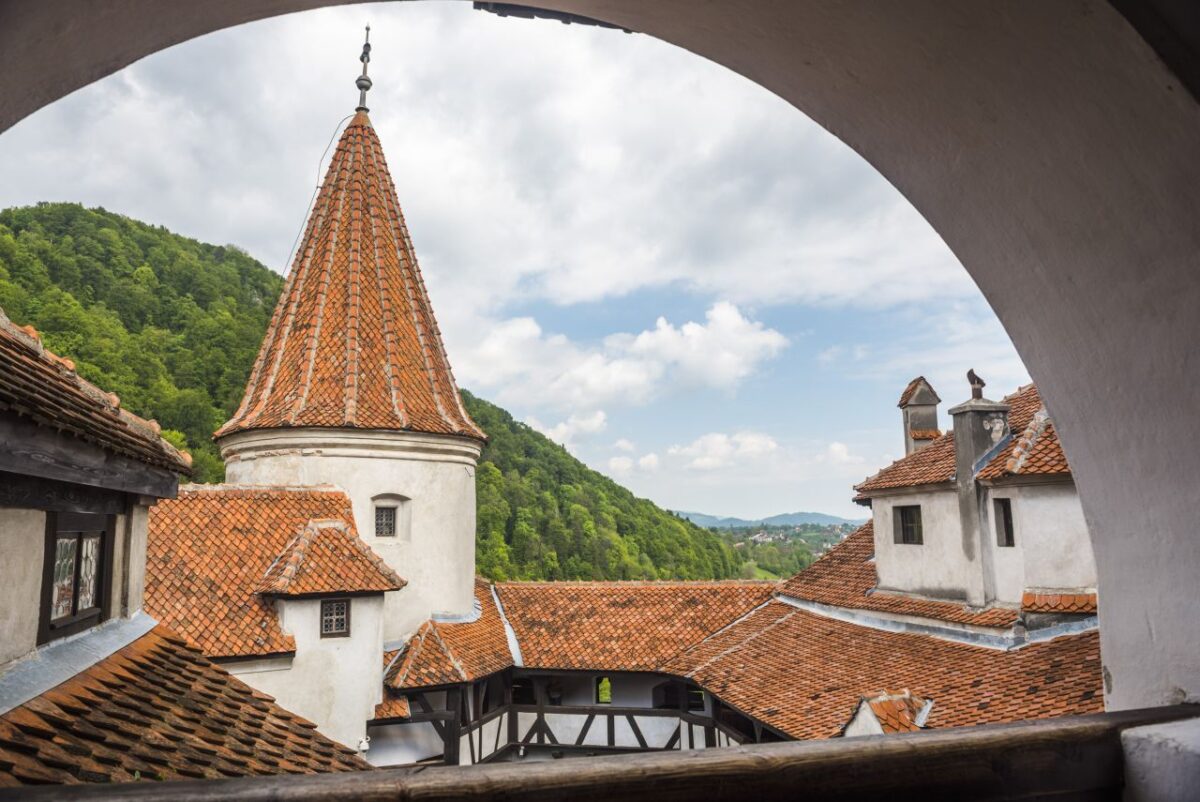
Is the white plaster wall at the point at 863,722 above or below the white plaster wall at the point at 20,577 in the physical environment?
below

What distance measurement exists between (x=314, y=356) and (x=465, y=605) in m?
5.67

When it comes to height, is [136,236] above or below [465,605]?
above

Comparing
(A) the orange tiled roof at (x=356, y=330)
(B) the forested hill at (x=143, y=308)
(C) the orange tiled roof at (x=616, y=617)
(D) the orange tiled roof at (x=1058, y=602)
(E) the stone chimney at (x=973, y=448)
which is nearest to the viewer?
(D) the orange tiled roof at (x=1058, y=602)

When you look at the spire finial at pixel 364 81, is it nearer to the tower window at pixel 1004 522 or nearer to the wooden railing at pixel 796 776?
the tower window at pixel 1004 522

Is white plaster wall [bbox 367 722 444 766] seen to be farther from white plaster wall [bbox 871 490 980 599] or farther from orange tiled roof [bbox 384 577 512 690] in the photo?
white plaster wall [bbox 871 490 980 599]

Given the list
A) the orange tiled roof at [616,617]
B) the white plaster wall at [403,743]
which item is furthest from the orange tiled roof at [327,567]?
the orange tiled roof at [616,617]

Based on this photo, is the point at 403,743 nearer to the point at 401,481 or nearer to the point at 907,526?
Result: the point at 401,481

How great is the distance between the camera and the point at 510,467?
150 ft

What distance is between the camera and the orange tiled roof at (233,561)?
11.9 metres

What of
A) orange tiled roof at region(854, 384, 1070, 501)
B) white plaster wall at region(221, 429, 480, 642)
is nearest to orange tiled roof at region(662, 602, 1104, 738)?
orange tiled roof at region(854, 384, 1070, 501)

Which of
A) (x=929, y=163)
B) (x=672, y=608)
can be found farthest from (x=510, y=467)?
(x=929, y=163)

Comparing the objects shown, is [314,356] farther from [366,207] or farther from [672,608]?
[672,608]

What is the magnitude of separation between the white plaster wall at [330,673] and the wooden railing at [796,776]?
1214cm

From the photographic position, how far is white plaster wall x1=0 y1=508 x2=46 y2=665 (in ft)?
14.4
